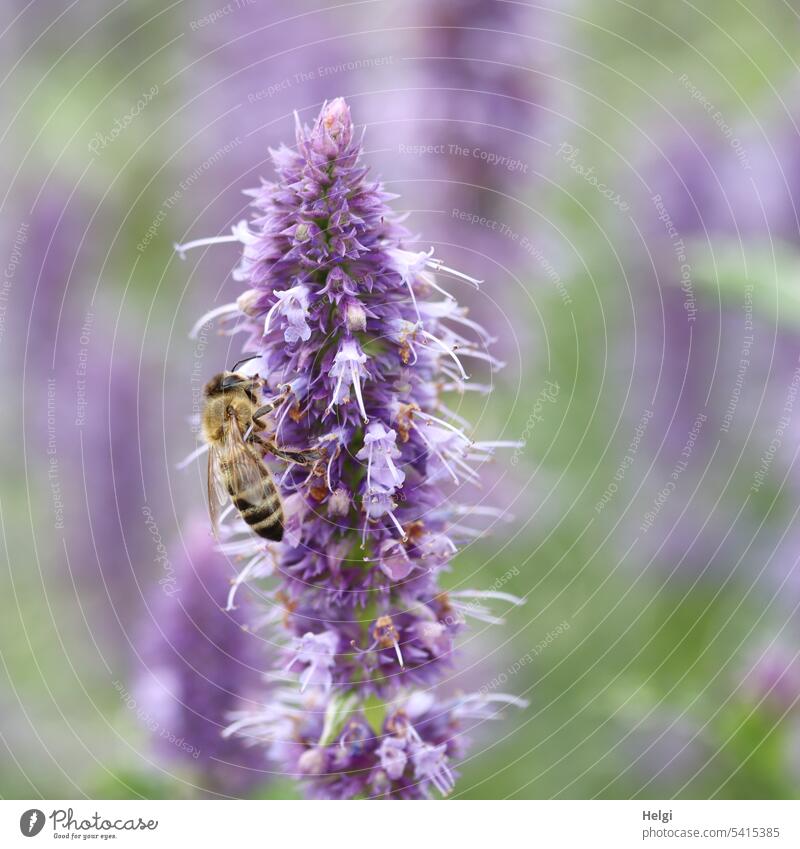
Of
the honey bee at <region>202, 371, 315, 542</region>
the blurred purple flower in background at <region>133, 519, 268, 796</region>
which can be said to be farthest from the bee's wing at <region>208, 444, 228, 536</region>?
the blurred purple flower in background at <region>133, 519, 268, 796</region>

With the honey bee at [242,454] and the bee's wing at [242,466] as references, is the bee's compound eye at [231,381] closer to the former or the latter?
the honey bee at [242,454]

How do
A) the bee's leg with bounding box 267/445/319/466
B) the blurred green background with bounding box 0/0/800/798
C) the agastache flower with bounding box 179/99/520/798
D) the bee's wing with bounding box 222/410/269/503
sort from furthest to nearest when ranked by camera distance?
1. the blurred green background with bounding box 0/0/800/798
2. the bee's wing with bounding box 222/410/269/503
3. the bee's leg with bounding box 267/445/319/466
4. the agastache flower with bounding box 179/99/520/798

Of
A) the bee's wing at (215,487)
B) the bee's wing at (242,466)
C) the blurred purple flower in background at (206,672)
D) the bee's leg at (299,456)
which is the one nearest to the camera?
the bee's leg at (299,456)

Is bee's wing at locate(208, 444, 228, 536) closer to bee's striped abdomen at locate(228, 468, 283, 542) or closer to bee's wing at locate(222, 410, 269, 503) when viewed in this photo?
bee's wing at locate(222, 410, 269, 503)

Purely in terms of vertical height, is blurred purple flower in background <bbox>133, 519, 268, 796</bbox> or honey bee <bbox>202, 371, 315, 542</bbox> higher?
honey bee <bbox>202, 371, 315, 542</bbox>

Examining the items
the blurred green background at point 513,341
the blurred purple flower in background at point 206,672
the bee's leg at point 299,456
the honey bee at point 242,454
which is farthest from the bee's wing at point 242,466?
the blurred green background at point 513,341

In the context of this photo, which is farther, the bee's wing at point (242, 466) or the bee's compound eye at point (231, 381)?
the bee's compound eye at point (231, 381)
